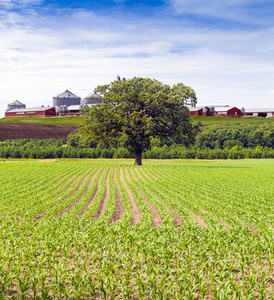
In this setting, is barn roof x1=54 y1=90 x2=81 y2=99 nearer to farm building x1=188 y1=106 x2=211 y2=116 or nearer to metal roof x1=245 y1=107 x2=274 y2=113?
farm building x1=188 y1=106 x2=211 y2=116

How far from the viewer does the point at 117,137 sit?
181 ft

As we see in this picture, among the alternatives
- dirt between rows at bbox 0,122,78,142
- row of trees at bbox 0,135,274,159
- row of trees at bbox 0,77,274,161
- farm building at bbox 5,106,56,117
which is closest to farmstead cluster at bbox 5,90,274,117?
farm building at bbox 5,106,56,117

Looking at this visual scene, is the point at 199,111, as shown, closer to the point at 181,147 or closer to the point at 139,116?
the point at 181,147

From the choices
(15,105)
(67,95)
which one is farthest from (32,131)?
(15,105)

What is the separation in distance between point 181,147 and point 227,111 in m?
70.2

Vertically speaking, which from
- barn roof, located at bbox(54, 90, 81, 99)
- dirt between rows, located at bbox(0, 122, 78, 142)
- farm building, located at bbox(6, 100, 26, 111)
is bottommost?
dirt between rows, located at bbox(0, 122, 78, 142)

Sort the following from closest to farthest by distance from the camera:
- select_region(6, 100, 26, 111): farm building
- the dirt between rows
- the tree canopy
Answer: the tree canopy → the dirt between rows → select_region(6, 100, 26, 111): farm building

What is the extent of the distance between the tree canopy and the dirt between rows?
58.1 metres

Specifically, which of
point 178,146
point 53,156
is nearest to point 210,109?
point 178,146

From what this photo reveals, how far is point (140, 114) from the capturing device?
54.7 metres

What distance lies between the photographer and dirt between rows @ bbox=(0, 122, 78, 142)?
107 meters

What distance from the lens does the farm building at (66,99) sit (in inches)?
6688

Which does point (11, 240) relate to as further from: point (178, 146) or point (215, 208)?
point (178, 146)

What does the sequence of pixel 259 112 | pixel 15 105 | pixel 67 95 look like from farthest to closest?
pixel 15 105
pixel 67 95
pixel 259 112
